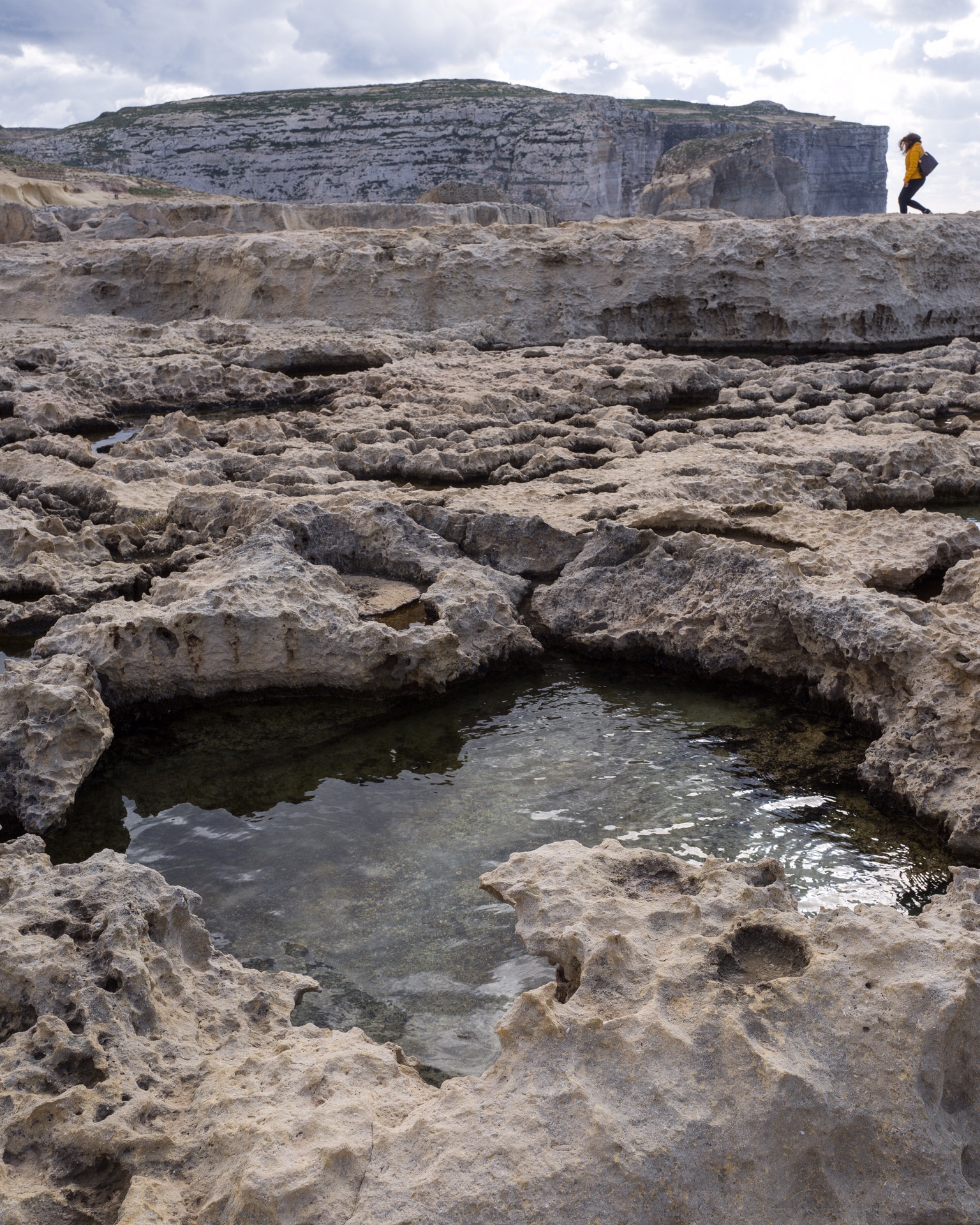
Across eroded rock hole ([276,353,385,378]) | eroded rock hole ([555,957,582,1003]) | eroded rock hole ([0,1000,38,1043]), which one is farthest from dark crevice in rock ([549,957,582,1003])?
eroded rock hole ([276,353,385,378])

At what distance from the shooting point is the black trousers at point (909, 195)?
Answer: 15.9 m

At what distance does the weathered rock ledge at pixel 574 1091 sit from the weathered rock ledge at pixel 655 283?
1374 centimetres

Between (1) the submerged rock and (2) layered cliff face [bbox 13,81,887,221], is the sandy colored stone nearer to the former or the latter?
(1) the submerged rock

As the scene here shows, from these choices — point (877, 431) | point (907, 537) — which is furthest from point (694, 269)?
point (907, 537)

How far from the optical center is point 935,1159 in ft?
6.42

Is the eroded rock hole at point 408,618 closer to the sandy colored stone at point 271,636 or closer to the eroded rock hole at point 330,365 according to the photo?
the sandy colored stone at point 271,636

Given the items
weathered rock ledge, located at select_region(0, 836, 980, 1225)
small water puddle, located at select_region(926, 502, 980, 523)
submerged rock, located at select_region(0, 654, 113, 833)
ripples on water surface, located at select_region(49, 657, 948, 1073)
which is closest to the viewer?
weathered rock ledge, located at select_region(0, 836, 980, 1225)

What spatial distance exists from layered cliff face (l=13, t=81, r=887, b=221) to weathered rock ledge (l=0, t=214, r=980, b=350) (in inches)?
1743

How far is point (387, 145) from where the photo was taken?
58.5 m

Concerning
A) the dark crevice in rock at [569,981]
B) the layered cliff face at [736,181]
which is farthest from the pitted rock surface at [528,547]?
the layered cliff face at [736,181]

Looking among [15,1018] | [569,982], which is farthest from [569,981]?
[15,1018]

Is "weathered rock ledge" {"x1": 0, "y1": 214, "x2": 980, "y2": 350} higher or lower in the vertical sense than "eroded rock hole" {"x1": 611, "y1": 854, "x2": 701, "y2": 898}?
higher

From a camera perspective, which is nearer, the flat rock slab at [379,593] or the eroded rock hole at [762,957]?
the eroded rock hole at [762,957]

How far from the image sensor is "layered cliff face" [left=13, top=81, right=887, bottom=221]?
57.1 m
